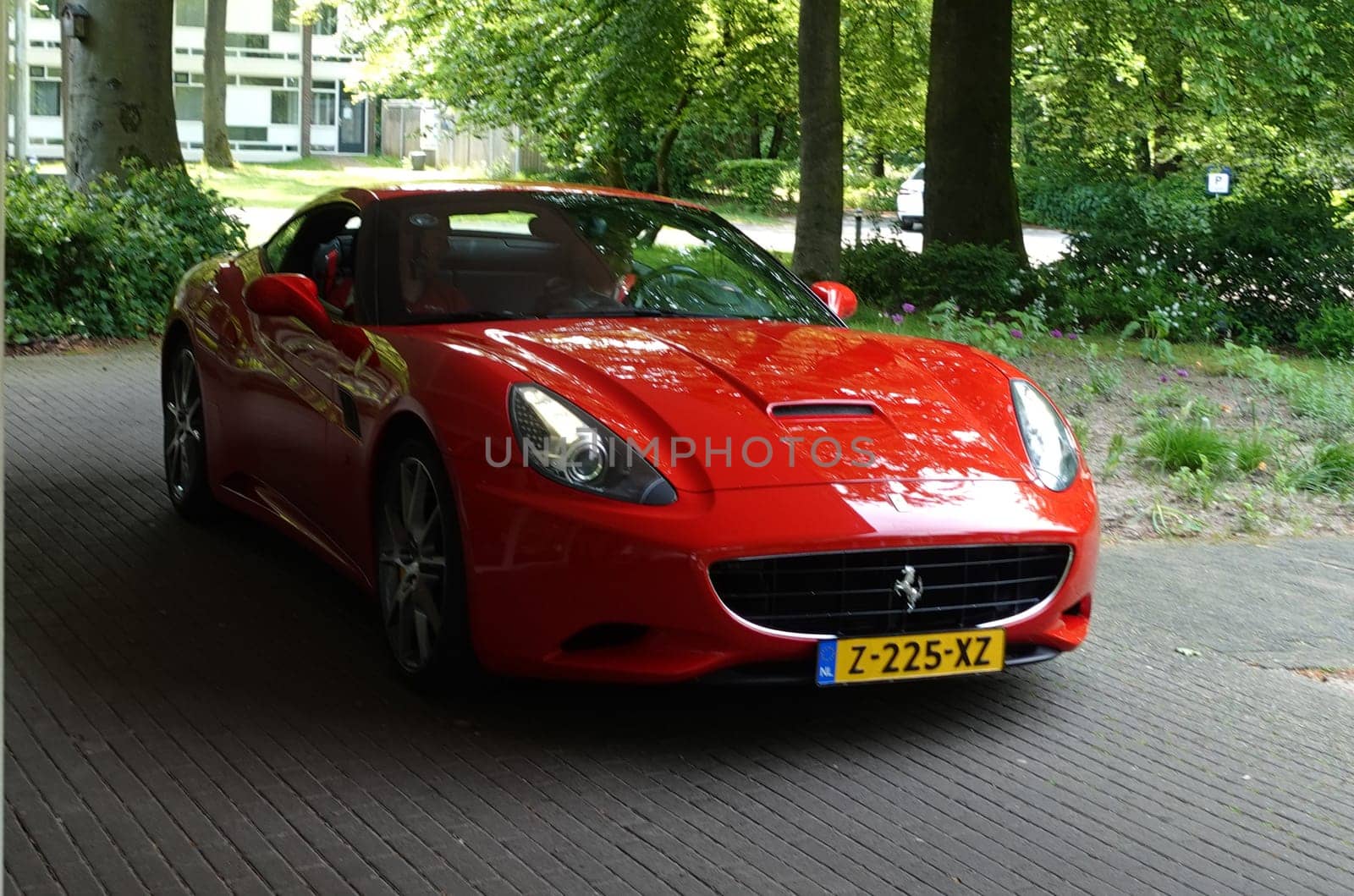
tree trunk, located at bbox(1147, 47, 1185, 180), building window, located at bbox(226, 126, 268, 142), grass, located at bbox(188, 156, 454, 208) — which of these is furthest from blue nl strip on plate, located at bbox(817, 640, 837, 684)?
building window, located at bbox(226, 126, 268, 142)

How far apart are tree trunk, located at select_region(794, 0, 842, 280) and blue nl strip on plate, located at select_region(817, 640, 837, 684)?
36.5ft

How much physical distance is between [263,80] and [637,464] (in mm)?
60791

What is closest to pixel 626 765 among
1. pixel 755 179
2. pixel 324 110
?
pixel 755 179

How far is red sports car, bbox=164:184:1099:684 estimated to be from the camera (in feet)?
13.4

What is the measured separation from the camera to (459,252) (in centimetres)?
539

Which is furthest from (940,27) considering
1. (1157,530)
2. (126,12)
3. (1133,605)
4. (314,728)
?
(314,728)

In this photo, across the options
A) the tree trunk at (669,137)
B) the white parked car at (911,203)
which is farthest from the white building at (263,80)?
the white parked car at (911,203)

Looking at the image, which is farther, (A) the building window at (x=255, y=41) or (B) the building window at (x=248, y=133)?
(A) the building window at (x=255, y=41)

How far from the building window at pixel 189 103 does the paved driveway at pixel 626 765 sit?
58353mm

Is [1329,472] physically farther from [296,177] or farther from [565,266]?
Answer: [296,177]

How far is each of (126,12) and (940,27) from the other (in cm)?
781

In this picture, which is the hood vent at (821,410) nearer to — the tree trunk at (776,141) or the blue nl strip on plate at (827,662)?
the blue nl strip on plate at (827,662)

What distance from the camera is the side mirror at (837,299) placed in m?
5.83

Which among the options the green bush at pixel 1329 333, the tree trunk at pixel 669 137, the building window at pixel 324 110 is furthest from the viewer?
the building window at pixel 324 110
